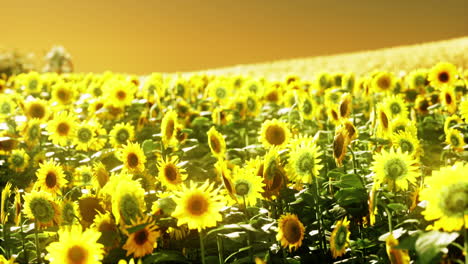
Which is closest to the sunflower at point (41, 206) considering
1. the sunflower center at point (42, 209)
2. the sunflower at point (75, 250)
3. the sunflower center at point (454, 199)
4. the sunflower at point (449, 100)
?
the sunflower center at point (42, 209)

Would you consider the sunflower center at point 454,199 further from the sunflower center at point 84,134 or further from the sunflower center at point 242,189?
the sunflower center at point 84,134

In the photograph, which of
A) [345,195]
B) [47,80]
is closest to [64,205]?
[345,195]

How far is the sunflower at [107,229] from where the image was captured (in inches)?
102

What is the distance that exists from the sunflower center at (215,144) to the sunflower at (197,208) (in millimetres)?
903

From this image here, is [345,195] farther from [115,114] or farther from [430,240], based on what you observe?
[115,114]

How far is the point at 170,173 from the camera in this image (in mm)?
3174

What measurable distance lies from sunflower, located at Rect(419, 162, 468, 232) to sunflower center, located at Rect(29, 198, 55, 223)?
189 cm

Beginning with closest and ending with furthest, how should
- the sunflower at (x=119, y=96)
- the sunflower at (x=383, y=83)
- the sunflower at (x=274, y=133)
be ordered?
the sunflower at (x=274, y=133) → the sunflower at (x=119, y=96) → the sunflower at (x=383, y=83)

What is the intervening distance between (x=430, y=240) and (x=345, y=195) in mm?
1045

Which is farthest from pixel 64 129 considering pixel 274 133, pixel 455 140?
pixel 455 140

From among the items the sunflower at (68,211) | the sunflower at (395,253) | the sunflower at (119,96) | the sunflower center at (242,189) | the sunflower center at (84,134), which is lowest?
the sunflower at (395,253)

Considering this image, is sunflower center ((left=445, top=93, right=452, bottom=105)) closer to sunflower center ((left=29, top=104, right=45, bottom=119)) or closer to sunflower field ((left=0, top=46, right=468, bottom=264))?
sunflower field ((left=0, top=46, right=468, bottom=264))

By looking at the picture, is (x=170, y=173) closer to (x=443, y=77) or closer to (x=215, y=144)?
(x=215, y=144)

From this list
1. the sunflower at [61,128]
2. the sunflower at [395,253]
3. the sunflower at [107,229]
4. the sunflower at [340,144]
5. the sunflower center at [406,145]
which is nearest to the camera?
the sunflower at [395,253]
